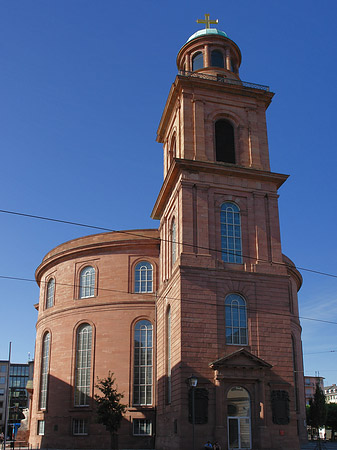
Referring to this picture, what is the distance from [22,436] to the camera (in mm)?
42281

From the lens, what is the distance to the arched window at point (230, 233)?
3178cm

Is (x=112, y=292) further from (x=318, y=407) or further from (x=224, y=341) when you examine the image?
(x=318, y=407)

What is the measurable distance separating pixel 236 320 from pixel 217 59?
21.1 m

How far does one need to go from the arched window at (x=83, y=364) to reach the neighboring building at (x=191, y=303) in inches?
3.3

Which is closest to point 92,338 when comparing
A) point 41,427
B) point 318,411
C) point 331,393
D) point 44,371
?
point 44,371

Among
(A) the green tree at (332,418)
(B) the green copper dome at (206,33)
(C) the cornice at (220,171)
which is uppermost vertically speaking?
(B) the green copper dome at (206,33)

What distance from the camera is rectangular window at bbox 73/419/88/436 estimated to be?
3562cm

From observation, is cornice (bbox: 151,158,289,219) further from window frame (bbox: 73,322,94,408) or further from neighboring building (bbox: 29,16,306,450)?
window frame (bbox: 73,322,94,408)

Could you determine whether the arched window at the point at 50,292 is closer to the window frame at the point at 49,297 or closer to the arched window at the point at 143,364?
the window frame at the point at 49,297

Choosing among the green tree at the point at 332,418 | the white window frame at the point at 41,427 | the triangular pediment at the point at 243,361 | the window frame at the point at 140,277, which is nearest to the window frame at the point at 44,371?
the white window frame at the point at 41,427

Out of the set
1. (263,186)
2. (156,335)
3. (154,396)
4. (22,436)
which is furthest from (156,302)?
(22,436)

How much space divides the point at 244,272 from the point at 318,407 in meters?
33.3

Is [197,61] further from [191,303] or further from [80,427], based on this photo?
[80,427]

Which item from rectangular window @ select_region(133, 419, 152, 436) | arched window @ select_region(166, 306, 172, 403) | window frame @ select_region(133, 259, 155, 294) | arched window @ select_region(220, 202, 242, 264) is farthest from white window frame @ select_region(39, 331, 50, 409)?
arched window @ select_region(220, 202, 242, 264)
